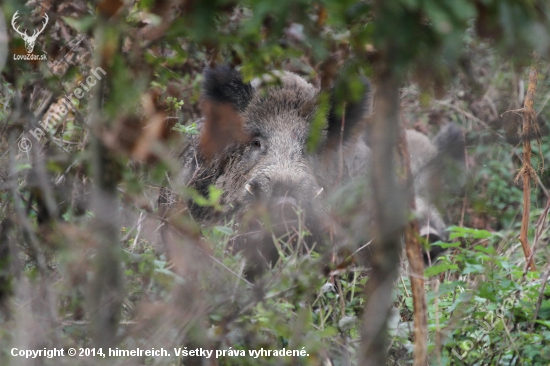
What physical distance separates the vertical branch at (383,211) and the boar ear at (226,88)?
13.5 feet

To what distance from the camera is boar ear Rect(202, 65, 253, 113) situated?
621 centimetres

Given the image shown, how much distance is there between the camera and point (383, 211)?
2029 millimetres

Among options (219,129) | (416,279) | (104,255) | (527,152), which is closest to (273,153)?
(527,152)

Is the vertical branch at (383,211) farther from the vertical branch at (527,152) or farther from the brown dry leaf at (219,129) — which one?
the vertical branch at (527,152)

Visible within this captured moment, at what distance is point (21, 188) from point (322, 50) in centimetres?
185

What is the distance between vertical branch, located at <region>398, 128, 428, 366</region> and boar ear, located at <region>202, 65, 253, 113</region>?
379 cm

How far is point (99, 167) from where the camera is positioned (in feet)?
7.40

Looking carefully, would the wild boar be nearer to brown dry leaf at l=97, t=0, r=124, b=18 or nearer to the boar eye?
the boar eye

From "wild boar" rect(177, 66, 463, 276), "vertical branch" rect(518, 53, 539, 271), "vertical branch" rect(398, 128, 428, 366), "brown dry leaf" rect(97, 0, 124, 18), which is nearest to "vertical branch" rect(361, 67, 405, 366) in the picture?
"vertical branch" rect(398, 128, 428, 366)

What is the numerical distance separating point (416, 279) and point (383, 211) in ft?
1.46

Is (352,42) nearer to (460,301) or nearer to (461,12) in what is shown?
(461,12)

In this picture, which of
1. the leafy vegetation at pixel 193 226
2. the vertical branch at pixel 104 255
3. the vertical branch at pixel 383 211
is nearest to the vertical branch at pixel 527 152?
the leafy vegetation at pixel 193 226

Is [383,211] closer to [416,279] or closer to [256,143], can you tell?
[416,279]

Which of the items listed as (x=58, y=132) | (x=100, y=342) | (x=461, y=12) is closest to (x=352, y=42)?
(x=461, y=12)
